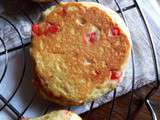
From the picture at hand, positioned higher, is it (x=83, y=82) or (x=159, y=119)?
(x=83, y=82)

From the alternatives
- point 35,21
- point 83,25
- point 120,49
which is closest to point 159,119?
point 120,49

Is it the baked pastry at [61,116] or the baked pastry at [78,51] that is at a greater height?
the baked pastry at [78,51]

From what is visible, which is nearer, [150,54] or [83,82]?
[83,82]

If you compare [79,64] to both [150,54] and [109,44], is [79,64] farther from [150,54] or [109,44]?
[150,54]

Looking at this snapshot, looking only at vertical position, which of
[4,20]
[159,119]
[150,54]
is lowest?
[159,119]

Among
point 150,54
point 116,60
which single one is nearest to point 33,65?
point 116,60

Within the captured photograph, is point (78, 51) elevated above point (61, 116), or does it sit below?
above

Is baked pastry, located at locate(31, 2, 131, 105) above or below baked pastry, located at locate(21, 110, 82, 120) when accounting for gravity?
above
